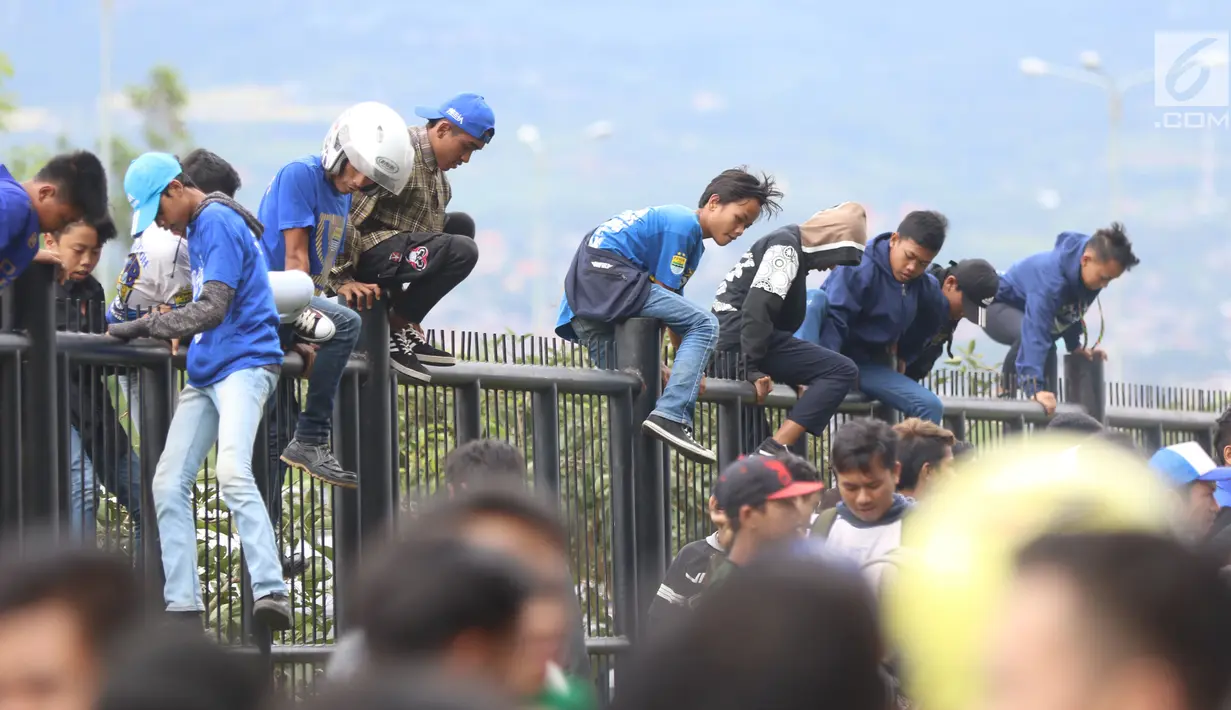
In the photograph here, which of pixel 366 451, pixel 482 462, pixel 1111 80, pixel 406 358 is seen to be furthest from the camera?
pixel 1111 80

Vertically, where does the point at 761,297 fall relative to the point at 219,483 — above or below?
above

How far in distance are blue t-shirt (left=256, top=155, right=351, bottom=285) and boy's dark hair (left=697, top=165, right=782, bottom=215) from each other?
76.8 inches

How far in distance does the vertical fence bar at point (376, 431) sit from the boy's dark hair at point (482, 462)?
187cm

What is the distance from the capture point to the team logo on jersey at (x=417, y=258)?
26.7 feet

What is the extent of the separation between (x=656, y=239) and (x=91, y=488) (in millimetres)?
3086

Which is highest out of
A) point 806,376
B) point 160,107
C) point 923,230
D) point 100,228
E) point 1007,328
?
point 160,107

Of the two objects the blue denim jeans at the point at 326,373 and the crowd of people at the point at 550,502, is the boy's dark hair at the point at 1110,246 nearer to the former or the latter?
the crowd of people at the point at 550,502

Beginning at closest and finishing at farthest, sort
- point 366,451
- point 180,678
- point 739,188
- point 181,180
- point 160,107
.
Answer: point 180,678
point 181,180
point 366,451
point 739,188
point 160,107

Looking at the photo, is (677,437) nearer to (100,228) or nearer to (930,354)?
(100,228)

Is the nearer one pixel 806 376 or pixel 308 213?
pixel 308 213

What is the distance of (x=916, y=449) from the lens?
820cm

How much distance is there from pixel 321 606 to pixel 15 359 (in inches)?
65.6

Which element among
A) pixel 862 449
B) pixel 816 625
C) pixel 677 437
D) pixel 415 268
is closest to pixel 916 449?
pixel 677 437

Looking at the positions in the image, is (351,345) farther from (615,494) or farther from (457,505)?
(457,505)
